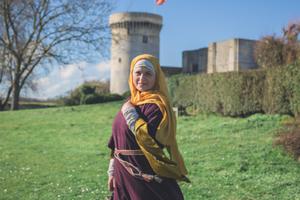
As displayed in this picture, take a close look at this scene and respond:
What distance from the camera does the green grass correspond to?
706 centimetres

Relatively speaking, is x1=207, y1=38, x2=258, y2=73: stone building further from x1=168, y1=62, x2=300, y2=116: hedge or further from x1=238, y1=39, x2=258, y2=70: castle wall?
x1=168, y1=62, x2=300, y2=116: hedge

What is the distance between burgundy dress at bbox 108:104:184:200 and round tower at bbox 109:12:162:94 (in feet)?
136

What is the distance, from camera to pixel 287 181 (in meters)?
7.12

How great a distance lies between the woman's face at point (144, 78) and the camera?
3.77 metres

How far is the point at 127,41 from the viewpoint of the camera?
46.2 metres

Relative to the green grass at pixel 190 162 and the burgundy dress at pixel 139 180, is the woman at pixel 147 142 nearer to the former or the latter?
the burgundy dress at pixel 139 180

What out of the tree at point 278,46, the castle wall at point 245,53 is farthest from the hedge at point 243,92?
the castle wall at point 245,53

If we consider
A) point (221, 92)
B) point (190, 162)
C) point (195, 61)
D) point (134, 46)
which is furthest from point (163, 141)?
point (134, 46)

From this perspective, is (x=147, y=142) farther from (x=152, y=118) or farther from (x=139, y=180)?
(x=139, y=180)

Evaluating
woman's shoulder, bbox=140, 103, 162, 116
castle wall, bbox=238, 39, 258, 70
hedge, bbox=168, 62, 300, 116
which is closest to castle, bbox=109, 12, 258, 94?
castle wall, bbox=238, 39, 258, 70

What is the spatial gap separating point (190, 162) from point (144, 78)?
5.46m

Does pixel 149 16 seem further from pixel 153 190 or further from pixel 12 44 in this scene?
pixel 153 190

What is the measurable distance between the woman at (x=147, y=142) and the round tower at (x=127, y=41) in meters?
41.3

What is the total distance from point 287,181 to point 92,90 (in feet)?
108
